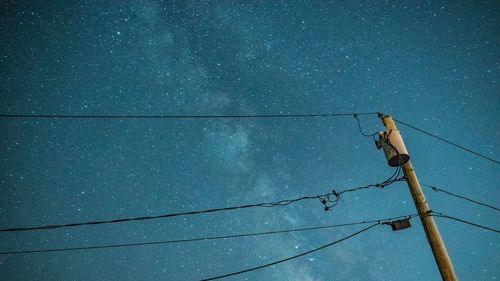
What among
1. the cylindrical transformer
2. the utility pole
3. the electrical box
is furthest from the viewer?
the cylindrical transformer

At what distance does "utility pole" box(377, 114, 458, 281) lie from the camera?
496cm

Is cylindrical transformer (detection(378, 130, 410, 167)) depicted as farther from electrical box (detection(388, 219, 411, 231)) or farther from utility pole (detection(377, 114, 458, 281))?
electrical box (detection(388, 219, 411, 231))

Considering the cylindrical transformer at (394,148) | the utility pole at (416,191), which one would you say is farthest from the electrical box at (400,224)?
the cylindrical transformer at (394,148)

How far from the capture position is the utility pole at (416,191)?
4.96 meters

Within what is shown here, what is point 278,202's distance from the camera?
6371mm

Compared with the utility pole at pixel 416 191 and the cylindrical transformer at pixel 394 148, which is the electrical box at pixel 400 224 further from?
the cylindrical transformer at pixel 394 148

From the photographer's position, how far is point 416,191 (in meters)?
5.69

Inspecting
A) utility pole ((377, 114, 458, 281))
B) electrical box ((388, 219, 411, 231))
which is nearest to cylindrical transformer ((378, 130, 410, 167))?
utility pole ((377, 114, 458, 281))

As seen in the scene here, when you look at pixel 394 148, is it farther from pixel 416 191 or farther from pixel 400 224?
pixel 400 224

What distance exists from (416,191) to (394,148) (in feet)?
2.86

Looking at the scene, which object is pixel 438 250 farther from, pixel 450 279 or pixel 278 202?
pixel 278 202

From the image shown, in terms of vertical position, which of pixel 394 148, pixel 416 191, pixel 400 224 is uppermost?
pixel 394 148

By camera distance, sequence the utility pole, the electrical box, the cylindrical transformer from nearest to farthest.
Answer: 1. the utility pole
2. the electrical box
3. the cylindrical transformer

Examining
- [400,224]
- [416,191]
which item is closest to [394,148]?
[416,191]
